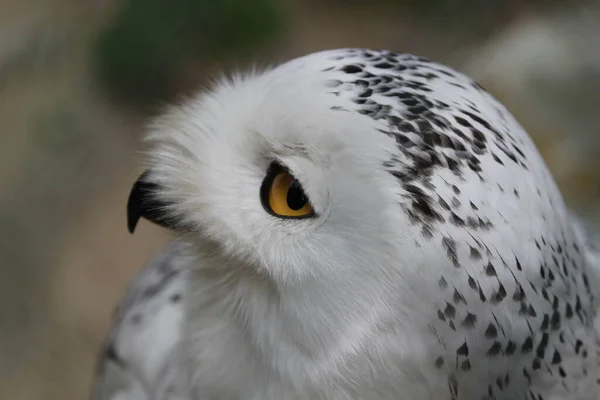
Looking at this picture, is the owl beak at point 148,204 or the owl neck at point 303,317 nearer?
the owl neck at point 303,317

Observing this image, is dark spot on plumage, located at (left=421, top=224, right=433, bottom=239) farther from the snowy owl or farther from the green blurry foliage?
the green blurry foliage

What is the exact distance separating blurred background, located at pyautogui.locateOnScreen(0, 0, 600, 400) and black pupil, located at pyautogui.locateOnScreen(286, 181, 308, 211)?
42.8 inches

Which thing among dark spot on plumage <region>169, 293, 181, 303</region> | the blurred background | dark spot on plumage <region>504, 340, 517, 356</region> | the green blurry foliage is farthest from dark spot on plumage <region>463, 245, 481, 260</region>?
the green blurry foliage

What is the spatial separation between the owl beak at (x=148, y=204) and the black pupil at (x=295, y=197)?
168mm

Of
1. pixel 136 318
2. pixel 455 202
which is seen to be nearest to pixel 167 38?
pixel 136 318

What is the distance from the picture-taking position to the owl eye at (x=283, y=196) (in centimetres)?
69

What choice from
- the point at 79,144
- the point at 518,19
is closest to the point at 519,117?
the point at 518,19

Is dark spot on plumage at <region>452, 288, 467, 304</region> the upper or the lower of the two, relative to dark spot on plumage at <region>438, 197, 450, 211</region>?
lower

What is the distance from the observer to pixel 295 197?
692 mm

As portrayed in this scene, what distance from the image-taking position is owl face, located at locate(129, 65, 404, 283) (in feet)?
2.16

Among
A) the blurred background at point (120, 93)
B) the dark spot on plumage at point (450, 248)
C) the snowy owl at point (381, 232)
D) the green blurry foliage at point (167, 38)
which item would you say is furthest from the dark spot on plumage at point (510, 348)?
the green blurry foliage at point (167, 38)

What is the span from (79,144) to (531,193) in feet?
5.44

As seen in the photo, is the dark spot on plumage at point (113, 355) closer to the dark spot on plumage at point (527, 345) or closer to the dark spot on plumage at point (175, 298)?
the dark spot on plumage at point (175, 298)

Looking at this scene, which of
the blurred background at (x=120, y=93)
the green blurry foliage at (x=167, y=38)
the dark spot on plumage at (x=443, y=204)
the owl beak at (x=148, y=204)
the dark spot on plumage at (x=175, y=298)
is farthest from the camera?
the green blurry foliage at (x=167, y=38)
